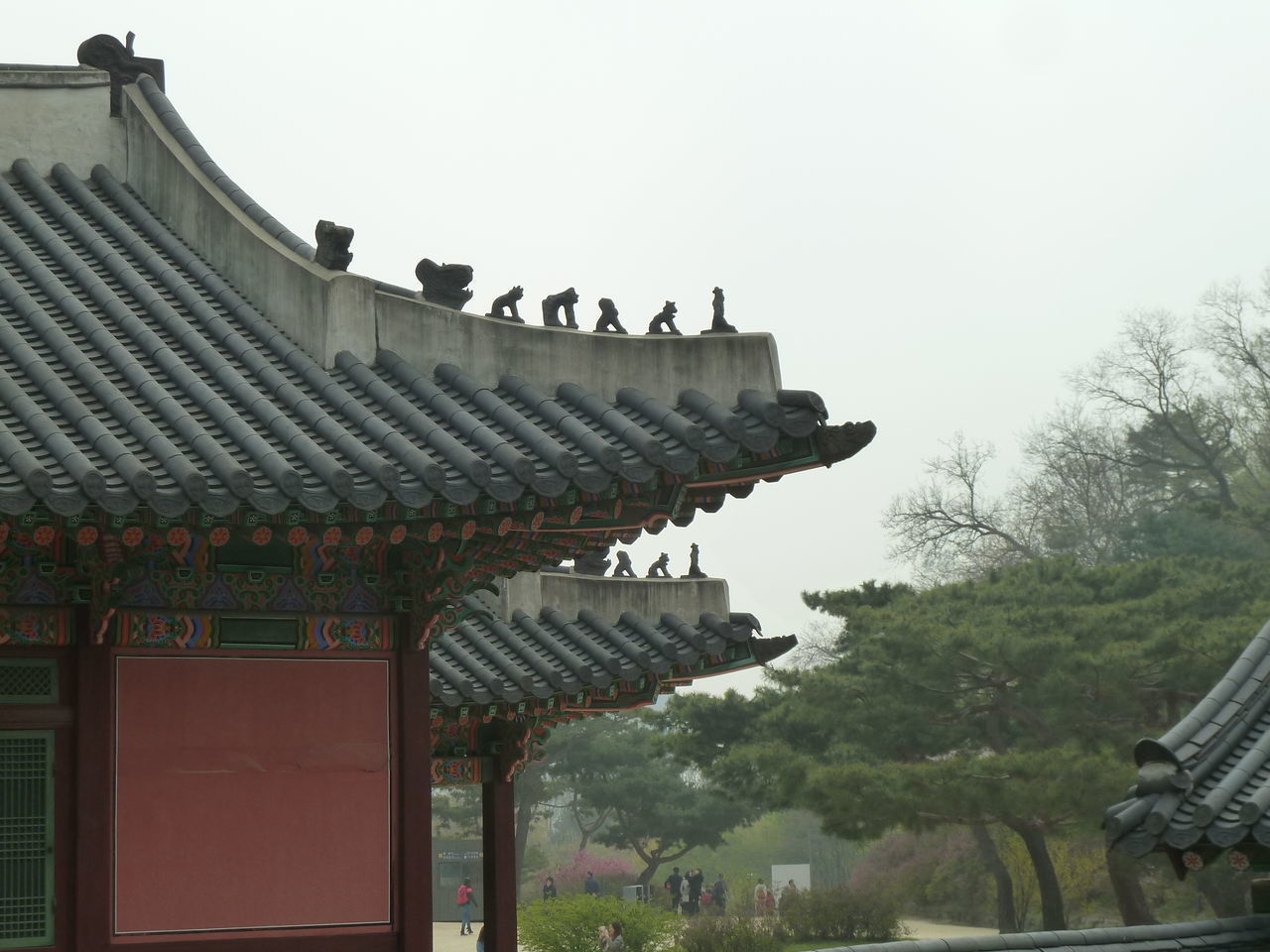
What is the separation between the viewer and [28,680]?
297 inches

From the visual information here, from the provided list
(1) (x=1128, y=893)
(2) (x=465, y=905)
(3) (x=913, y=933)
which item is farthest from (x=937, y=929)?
(2) (x=465, y=905)

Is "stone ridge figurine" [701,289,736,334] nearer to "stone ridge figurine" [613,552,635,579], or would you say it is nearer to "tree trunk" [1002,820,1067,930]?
"stone ridge figurine" [613,552,635,579]

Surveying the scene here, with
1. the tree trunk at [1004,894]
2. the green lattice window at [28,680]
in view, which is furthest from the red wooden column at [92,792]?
the tree trunk at [1004,894]

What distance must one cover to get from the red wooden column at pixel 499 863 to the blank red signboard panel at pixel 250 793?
4.76m

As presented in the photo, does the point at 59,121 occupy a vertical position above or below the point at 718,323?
above

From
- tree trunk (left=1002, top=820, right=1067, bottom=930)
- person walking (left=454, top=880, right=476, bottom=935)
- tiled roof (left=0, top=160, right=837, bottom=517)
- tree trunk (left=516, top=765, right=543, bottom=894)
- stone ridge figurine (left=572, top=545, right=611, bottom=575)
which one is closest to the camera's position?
tiled roof (left=0, top=160, right=837, bottom=517)

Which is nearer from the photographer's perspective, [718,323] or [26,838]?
[26,838]

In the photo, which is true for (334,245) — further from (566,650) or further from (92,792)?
(566,650)

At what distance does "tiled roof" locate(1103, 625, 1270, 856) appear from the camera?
8.13 metres

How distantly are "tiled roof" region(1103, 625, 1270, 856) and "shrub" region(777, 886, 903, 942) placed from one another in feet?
80.4

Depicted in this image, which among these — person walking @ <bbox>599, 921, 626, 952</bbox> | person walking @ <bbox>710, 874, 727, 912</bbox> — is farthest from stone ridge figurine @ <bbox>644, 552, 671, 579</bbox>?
person walking @ <bbox>710, 874, 727, 912</bbox>

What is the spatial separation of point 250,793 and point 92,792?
735 millimetres

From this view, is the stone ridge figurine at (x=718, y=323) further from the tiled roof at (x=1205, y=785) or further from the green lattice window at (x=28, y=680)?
the green lattice window at (x=28, y=680)

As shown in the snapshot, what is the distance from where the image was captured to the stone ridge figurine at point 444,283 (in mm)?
8523
